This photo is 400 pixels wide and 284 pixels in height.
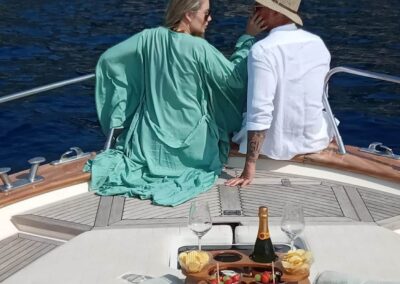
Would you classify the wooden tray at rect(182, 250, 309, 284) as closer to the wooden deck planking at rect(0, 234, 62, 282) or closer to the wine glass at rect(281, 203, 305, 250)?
the wine glass at rect(281, 203, 305, 250)

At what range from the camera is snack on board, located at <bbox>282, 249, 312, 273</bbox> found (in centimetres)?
313

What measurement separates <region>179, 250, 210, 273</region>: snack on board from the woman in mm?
1045

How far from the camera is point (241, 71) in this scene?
4453 mm

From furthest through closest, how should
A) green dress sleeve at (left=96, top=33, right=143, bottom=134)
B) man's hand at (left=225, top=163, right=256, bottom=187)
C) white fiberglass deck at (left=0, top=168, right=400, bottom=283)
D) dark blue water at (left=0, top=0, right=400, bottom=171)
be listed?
1. dark blue water at (left=0, top=0, right=400, bottom=171)
2. green dress sleeve at (left=96, top=33, right=143, bottom=134)
3. man's hand at (left=225, top=163, right=256, bottom=187)
4. white fiberglass deck at (left=0, top=168, right=400, bottom=283)

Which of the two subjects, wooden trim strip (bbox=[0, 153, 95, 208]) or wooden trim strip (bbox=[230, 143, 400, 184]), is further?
wooden trim strip (bbox=[230, 143, 400, 184])

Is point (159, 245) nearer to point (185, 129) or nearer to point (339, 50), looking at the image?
point (185, 129)

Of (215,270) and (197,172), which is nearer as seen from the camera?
(215,270)

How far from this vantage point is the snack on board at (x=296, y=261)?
313cm

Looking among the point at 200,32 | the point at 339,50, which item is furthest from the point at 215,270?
the point at 339,50

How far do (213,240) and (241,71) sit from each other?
1042 millimetres

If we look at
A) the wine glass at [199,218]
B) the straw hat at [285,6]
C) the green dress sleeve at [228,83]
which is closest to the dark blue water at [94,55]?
the green dress sleeve at [228,83]

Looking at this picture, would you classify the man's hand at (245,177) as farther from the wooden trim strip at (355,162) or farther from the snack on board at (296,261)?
the snack on board at (296,261)

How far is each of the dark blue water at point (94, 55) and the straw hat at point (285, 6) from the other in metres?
4.24

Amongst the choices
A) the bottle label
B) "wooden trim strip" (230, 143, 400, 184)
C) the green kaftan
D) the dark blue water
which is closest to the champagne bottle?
the bottle label
